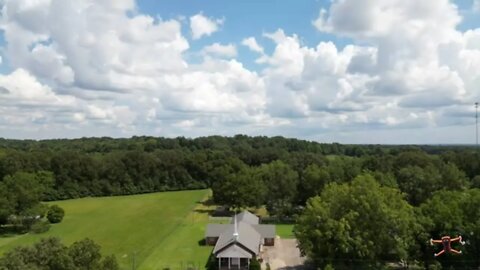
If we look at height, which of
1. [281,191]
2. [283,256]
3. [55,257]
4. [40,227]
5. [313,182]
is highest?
[313,182]

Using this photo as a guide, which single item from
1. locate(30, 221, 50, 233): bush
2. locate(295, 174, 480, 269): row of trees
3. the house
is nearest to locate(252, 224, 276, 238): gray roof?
the house

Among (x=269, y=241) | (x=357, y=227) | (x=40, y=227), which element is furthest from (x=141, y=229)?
(x=357, y=227)

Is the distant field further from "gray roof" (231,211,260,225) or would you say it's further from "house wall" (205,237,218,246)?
"house wall" (205,237,218,246)

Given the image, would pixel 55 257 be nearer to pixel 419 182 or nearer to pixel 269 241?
pixel 269 241

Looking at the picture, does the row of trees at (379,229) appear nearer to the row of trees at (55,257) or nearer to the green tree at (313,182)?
the row of trees at (55,257)

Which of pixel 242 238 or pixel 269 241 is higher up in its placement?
pixel 242 238

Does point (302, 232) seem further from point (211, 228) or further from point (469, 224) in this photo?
point (211, 228)
